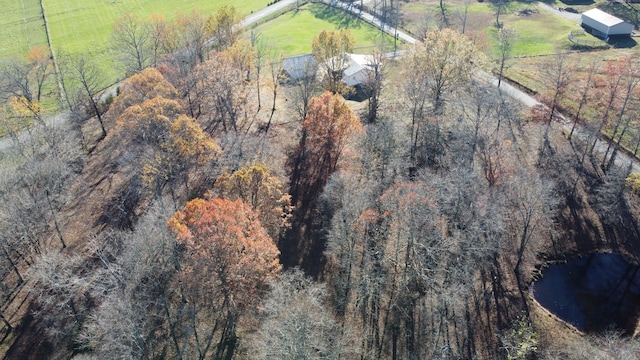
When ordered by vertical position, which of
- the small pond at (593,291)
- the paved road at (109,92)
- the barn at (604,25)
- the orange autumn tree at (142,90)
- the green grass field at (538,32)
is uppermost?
the orange autumn tree at (142,90)

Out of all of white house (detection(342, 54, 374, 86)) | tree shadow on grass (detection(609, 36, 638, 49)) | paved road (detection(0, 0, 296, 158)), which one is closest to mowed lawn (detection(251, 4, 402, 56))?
paved road (detection(0, 0, 296, 158))

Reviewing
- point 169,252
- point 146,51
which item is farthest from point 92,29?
point 169,252

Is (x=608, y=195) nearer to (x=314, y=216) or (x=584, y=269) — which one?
(x=584, y=269)

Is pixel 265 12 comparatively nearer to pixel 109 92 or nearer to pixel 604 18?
pixel 109 92

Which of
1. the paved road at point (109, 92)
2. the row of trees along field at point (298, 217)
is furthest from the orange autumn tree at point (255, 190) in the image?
the paved road at point (109, 92)

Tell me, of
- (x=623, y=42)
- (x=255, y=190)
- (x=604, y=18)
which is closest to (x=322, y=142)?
(x=255, y=190)

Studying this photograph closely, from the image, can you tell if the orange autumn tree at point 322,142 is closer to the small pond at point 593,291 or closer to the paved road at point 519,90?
the small pond at point 593,291
